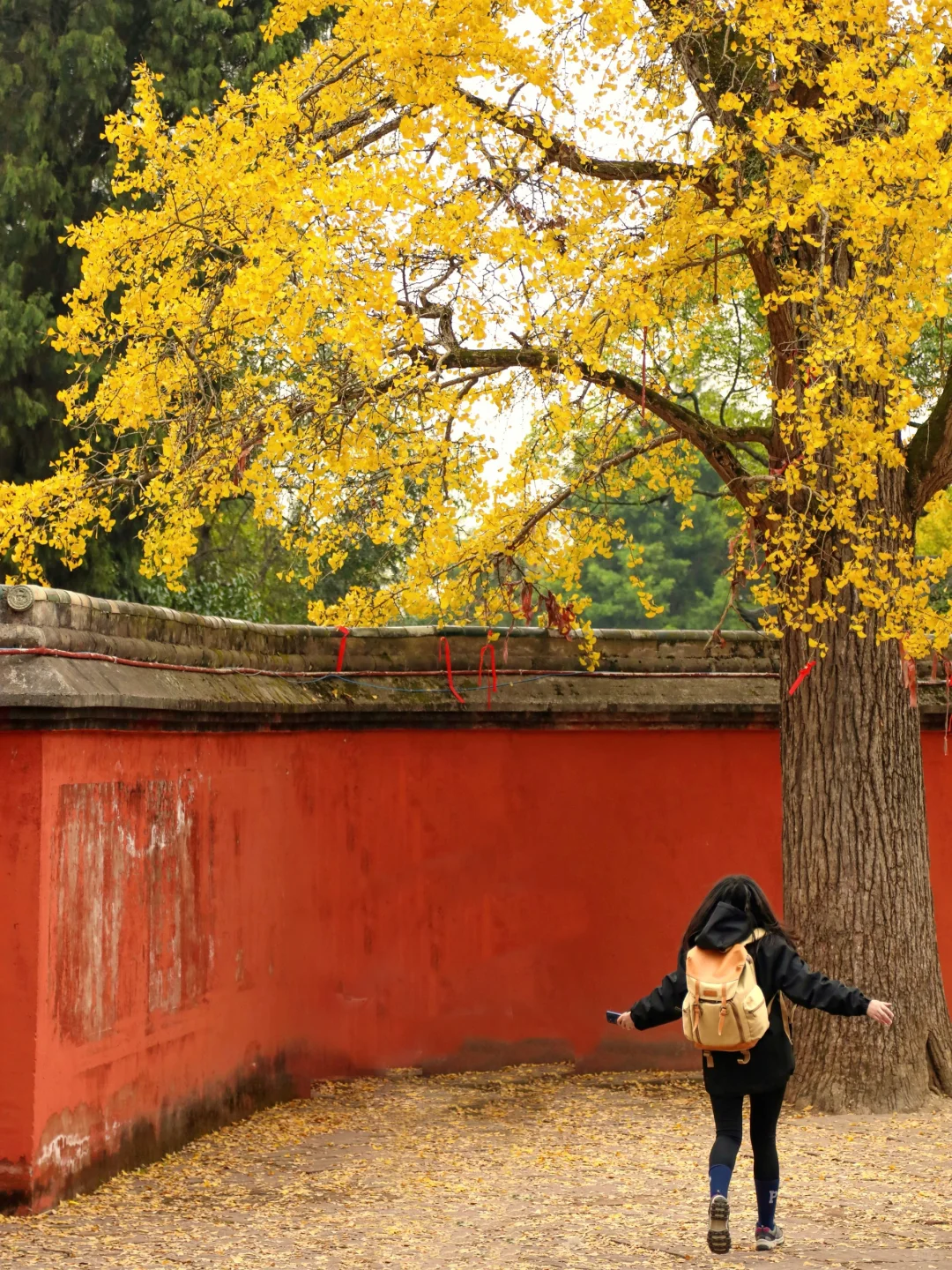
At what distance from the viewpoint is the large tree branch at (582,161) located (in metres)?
8.48

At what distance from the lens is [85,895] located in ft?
23.1

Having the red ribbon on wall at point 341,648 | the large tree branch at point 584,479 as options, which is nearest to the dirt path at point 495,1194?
the red ribbon on wall at point 341,648

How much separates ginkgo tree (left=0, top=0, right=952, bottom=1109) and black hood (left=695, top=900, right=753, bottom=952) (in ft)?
8.87

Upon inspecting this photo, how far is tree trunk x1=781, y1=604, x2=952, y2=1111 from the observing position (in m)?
8.90

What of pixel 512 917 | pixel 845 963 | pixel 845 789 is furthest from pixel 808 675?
pixel 512 917

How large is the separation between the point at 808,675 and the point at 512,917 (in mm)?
2842

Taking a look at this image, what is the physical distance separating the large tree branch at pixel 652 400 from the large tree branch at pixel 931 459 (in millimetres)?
927

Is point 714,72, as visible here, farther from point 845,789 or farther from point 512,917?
point 512,917

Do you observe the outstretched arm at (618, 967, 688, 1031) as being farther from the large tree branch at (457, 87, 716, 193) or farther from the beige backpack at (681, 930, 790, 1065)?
the large tree branch at (457, 87, 716, 193)

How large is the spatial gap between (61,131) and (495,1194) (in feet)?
50.8

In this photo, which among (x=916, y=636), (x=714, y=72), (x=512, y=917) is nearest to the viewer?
(x=916, y=636)

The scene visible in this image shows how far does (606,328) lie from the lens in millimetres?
8188

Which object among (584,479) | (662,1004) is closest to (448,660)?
(584,479)

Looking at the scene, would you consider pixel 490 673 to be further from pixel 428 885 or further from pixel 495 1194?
pixel 495 1194
